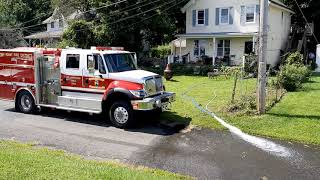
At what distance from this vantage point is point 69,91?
13492mm

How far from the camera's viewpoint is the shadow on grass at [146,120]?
12336 millimetres

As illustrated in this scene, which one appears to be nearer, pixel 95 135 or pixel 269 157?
pixel 269 157

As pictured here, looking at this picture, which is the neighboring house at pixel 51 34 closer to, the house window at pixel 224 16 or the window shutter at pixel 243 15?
the house window at pixel 224 16

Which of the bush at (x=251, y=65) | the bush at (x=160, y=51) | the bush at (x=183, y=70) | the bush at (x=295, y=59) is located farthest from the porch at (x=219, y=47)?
the bush at (x=160, y=51)

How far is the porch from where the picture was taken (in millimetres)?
31906

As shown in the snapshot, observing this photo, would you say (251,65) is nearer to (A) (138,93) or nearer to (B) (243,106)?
(B) (243,106)

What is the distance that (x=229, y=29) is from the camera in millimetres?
32438

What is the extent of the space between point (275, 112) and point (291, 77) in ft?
19.3

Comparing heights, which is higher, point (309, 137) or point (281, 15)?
point (281, 15)

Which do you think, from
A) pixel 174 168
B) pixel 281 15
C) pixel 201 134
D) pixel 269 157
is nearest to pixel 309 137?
pixel 269 157

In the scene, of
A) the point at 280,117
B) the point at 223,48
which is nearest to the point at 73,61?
the point at 280,117

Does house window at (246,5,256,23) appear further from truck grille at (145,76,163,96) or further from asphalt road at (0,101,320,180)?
asphalt road at (0,101,320,180)

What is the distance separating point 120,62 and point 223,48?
21676 millimetres

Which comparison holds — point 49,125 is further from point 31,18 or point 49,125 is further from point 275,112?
point 31,18
